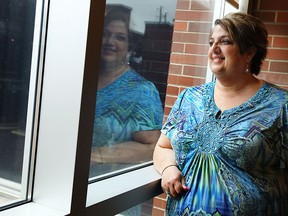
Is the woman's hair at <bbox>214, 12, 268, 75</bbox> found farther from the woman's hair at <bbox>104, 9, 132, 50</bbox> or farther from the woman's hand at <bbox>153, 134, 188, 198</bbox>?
the woman's hand at <bbox>153, 134, 188, 198</bbox>

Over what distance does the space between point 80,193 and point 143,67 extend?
104 centimetres

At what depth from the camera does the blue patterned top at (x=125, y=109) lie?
183 cm

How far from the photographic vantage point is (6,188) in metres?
1.38

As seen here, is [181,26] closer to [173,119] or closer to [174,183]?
[173,119]

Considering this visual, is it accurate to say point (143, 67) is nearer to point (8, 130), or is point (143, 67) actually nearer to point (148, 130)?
point (148, 130)

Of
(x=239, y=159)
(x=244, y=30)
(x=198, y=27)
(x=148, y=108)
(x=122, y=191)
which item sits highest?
(x=198, y=27)

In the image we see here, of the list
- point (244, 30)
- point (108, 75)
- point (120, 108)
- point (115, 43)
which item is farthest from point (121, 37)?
point (244, 30)

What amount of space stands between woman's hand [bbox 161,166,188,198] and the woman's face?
0.49 meters

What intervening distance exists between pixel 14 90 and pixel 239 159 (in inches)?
36.8

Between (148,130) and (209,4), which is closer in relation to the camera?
(148,130)

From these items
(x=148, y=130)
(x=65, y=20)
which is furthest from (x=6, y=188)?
(x=148, y=130)

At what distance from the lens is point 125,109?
6.74ft

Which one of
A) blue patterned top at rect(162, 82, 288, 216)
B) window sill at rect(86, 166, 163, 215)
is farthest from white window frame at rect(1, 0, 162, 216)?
blue patterned top at rect(162, 82, 288, 216)

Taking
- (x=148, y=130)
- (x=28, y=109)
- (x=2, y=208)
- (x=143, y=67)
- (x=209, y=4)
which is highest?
(x=209, y=4)
